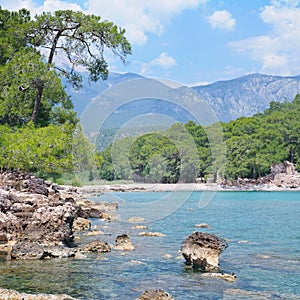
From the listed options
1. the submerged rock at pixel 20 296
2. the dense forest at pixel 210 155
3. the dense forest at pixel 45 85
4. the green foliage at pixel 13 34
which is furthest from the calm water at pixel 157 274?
the dense forest at pixel 210 155

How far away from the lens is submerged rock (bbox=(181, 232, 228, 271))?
15.0m

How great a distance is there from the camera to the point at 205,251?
15102 mm

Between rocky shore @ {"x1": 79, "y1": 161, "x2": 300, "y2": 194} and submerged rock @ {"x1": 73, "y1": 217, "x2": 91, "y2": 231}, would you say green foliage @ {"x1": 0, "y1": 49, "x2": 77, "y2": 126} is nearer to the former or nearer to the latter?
submerged rock @ {"x1": 73, "y1": 217, "x2": 91, "y2": 231}

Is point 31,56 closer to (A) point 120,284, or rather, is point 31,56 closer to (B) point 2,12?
(B) point 2,12

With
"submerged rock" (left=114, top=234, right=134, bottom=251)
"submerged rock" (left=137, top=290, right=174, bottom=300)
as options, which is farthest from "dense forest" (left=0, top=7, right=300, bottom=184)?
"submerged rock" (left=137, top=290, right=174, bottom=300)

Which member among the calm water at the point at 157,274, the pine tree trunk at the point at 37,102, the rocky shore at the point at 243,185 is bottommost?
the calm water at the point at 157,274

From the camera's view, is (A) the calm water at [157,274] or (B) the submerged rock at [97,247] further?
(B) the submerged rock at [97,247]

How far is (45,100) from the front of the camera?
1015 inches

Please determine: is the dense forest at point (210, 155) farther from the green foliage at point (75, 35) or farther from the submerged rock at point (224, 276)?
the submerged rock at point (224, 276)

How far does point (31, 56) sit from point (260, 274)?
1401cm

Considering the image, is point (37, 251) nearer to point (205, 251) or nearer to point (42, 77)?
point (205, 251)

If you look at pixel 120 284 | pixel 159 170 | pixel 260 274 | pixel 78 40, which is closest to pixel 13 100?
pixel 78 40

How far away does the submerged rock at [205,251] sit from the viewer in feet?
49.2

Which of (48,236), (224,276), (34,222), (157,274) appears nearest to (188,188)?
(34,222)
